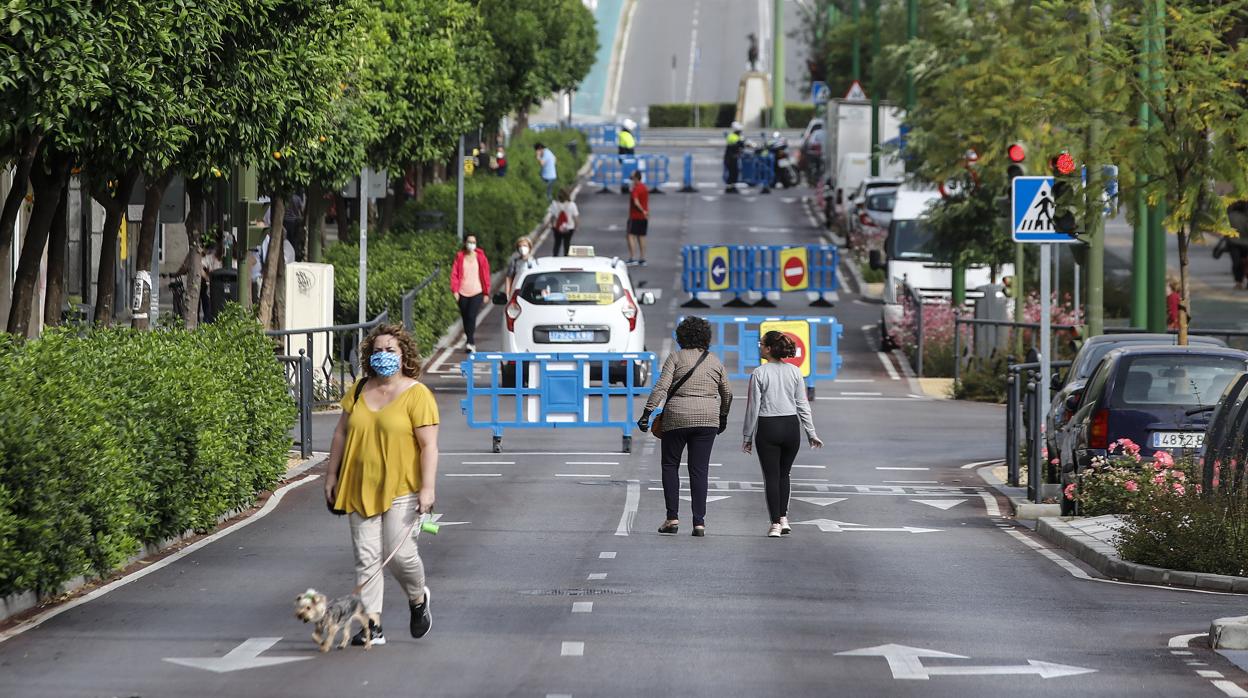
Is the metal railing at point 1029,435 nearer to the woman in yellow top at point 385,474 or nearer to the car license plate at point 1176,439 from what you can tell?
the car license plate at point 1176,439

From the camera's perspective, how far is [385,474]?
10.9 m

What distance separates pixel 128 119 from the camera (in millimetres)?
16969

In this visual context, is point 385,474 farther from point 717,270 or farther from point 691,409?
point 717,270

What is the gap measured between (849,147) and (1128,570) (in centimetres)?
4921

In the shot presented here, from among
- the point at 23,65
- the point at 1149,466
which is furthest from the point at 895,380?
the point at 23,65

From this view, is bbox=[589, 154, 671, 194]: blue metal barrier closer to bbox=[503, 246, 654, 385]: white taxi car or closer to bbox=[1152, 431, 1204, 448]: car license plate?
bbox=[503, 246, 654, 385]: white taxi car

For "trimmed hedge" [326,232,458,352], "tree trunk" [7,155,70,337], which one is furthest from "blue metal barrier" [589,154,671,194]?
"tree trunk" [7,155,70,337]

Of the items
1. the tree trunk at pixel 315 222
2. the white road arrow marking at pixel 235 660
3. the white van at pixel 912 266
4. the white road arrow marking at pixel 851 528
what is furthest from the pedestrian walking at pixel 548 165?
the white road arrow marking at pixel 235 660

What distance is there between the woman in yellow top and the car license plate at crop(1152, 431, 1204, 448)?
8.09 m

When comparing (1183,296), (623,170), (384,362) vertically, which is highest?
(623,170)

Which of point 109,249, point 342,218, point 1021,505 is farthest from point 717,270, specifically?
point 1021,505

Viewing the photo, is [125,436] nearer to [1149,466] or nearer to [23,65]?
[23,65]

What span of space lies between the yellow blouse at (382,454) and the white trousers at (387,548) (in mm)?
55

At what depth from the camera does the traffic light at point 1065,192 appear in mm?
20047
